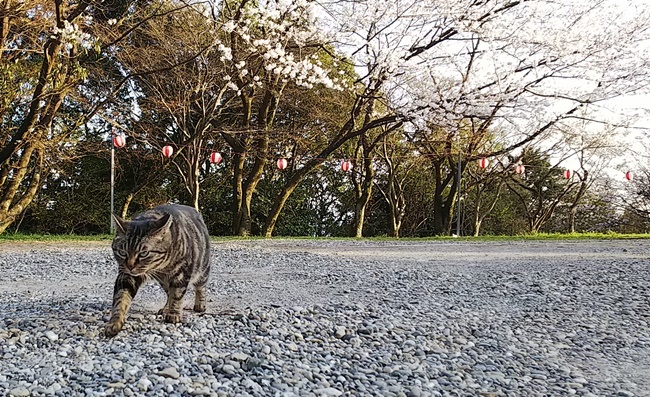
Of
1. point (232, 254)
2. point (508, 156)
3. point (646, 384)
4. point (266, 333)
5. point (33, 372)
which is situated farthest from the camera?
point (508, 156)

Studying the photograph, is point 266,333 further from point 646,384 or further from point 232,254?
point 232,254

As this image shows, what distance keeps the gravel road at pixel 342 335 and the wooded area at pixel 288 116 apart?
4.66 meters

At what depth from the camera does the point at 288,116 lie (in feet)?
53.6

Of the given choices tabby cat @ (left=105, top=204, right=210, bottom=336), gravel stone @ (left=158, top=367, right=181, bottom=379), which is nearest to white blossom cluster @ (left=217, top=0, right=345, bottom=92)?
tabby cat @ (left=105, top=204, right=210, bottom=336)

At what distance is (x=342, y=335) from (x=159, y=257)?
3.87ft

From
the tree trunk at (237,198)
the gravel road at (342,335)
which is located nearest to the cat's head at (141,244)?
the gravel road at (342,335)

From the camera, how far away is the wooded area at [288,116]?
11344 mm

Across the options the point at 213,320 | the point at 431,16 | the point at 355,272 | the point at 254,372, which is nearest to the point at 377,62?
the point at 431,16

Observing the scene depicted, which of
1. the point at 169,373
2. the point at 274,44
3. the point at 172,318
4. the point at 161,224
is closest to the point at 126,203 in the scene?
the point at 274,44

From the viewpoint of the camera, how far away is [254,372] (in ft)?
8.93

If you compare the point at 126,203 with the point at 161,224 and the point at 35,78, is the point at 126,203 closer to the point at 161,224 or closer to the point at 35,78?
the point at 35,78

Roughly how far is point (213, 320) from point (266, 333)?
0.48m

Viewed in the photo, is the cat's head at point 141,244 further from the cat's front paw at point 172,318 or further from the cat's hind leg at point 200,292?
the cat's hind leg at point 200,292

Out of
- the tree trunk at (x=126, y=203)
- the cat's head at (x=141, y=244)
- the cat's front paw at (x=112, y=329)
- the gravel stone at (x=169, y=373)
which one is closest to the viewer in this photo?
the gravel stone at (x=169, y=373)
